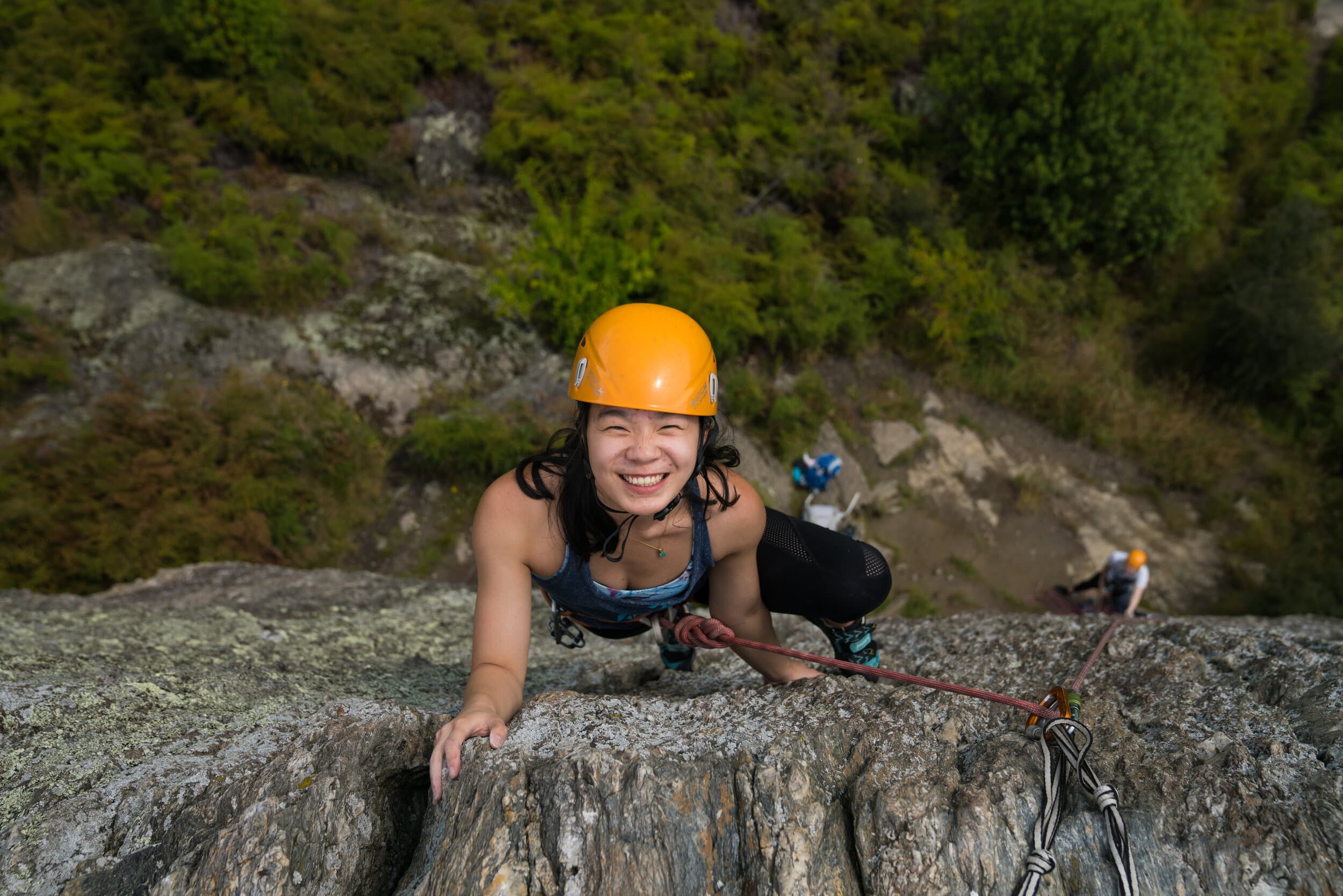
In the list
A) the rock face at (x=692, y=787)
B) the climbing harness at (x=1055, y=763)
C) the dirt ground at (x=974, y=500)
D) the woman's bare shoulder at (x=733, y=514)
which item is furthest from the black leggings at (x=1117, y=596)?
the woman's bare shoulder at (x=733, y=514)

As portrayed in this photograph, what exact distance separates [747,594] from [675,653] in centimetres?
76

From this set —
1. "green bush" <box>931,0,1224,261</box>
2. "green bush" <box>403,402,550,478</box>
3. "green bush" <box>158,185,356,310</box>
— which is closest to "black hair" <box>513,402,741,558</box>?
"green bush" <box>403,402,550,478</box>

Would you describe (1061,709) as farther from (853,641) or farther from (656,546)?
(656,546)

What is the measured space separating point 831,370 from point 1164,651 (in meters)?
9.33

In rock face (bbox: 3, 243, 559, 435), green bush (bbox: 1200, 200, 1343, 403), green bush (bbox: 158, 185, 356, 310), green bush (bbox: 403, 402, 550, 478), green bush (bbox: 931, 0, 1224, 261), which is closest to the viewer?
rock face (bbox: 3, 243, 559, 435)

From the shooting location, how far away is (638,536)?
2625 millimetres

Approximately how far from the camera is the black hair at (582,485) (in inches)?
96.1

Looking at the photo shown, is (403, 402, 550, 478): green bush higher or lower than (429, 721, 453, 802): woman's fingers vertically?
lower

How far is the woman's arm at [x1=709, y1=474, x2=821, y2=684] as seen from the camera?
271 centimetres

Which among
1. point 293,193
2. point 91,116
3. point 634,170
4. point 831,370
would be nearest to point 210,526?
point 293,193

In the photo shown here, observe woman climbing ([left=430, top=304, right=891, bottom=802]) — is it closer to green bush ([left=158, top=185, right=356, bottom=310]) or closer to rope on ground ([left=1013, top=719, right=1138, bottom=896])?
rope on ground ([left=1013, top=719, right=1138, bottom=896])

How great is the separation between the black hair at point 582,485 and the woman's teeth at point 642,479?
0.16 m

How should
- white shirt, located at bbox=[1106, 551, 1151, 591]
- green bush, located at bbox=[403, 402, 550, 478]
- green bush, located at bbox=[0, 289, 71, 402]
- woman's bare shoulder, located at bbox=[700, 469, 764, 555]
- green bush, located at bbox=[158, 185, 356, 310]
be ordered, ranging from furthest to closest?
green bush, located at bbox=[158, 185, 356, 310] → white shirt, located at bbox=[1106, 551, 1151, 591] → green bush, located at bbox=[403, 402, 550, 478] → green bush, located at bbox=[0, 289, 71, 402] → woman's bare shoulder, located at bbox=[700, 469, 764, 555]

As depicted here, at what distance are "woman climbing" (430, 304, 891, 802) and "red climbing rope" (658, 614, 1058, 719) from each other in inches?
4.9
